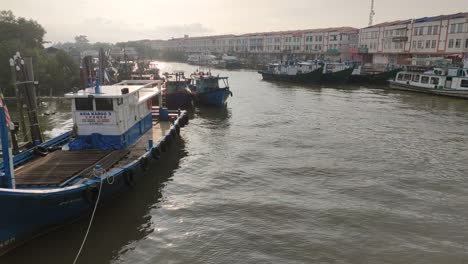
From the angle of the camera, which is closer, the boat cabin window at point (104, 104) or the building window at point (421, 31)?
the boat cabin window at point (104, 104)

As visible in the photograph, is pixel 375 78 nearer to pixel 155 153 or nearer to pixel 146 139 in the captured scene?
pixel 146 139

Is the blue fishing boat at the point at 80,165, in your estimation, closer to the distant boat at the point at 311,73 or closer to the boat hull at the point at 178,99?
the boat hull at the point at 178,99

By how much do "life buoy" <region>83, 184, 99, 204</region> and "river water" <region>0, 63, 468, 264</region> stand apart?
2.97 ft

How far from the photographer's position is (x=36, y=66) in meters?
36.1

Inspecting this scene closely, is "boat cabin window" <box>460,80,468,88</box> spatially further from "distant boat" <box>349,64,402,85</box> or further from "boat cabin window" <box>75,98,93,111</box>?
"boat cabin window" <box>75,98,93,111</box>

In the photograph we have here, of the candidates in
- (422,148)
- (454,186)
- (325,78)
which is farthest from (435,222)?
(325,78)

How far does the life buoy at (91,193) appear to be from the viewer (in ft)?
34.6

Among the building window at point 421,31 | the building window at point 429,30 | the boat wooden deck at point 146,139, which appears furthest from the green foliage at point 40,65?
the building window at point 421,31

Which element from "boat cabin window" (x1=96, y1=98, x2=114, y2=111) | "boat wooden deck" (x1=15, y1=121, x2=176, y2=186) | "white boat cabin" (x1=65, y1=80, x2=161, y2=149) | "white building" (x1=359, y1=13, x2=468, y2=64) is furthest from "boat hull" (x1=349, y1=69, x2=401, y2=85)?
"boat cabin window" (x1=96, y1=98, x2=114, y2=111)

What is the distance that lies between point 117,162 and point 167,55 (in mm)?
152673

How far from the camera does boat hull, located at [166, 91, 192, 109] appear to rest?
3250 centimetres

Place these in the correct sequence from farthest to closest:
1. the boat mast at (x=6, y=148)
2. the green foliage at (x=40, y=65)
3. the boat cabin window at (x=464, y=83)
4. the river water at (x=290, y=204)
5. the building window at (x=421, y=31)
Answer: the building window at (x=421, y=31) < the boat cabin window at (x=464, y=83) < the green foliage at (x=40, y=65) < the river water at (x=290, y=204) < the boat mast at (x=6, y=148)

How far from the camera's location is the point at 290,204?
527 inches

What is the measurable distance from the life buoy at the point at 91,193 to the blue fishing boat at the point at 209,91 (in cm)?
2358
